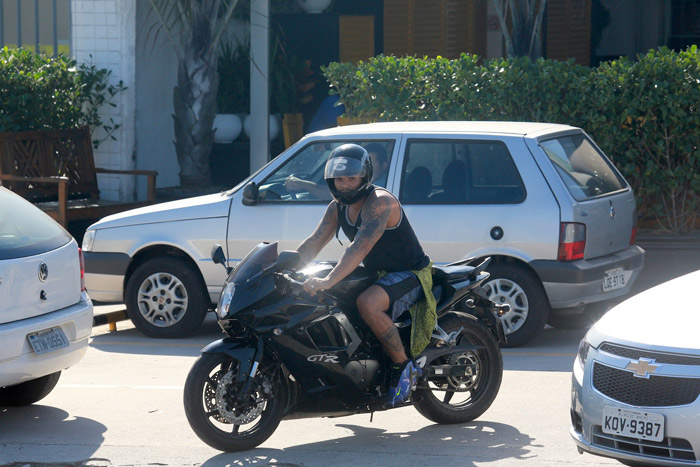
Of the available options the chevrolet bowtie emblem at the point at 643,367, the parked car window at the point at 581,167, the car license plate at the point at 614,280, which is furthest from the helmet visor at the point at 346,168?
the car license plate at the point at 614,280

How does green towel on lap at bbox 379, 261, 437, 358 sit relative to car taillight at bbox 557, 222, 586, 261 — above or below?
below

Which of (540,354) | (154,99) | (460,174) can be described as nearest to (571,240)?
(540,354)

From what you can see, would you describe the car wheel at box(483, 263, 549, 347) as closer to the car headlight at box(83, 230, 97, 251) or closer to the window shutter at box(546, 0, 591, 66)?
the car headlight at box(83, 230, 97, 251)

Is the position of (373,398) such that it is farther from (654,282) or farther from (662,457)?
(654,282)

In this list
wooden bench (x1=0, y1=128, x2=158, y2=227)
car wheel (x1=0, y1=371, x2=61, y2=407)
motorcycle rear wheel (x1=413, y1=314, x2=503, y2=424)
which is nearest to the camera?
motorcycle rear wheel (x1=413, y1=314, x2=503, y2=424)

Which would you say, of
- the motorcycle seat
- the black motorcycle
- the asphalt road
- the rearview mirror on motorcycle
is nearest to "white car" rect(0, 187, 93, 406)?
the asphalt road

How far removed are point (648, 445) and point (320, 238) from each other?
2.34m

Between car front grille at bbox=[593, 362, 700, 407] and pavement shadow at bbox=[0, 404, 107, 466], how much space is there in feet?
9.34

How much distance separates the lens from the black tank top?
6.29 m

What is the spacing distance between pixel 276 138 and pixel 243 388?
11.9m

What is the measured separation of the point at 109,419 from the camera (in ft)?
22.9

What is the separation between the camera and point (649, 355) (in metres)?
5.07

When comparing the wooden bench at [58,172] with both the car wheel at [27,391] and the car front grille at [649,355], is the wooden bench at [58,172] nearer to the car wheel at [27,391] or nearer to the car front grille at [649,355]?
the car wheel at [27,391]

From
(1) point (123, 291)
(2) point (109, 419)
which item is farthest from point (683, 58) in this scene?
(2) point (109, 419)
